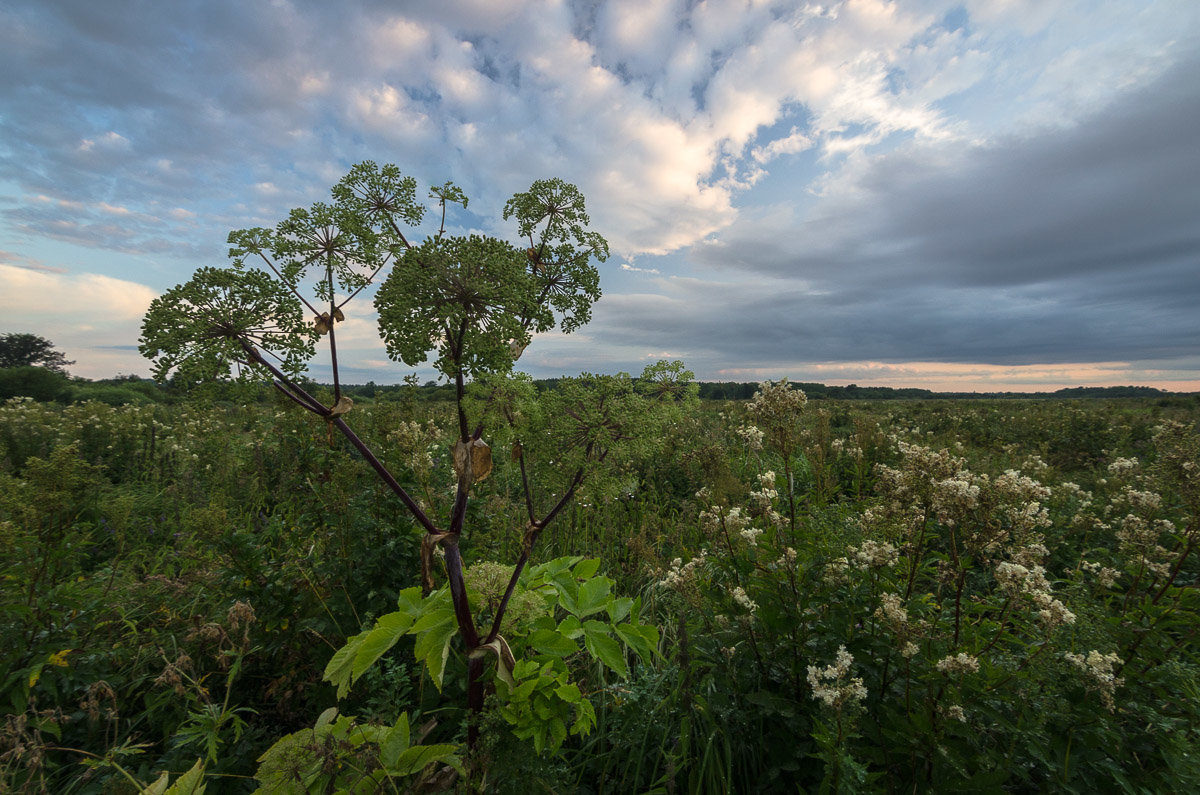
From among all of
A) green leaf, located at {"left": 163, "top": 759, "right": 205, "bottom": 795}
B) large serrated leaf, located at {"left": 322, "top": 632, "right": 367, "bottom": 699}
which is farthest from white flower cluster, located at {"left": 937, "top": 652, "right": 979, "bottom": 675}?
green leaf, located at {"left": 163, "top": 759, "right": 205, "bottom": 795}

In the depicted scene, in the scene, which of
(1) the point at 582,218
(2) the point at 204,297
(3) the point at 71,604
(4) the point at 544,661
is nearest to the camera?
(2) the point at 204,297

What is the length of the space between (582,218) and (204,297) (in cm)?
147

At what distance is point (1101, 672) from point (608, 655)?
6.92ft

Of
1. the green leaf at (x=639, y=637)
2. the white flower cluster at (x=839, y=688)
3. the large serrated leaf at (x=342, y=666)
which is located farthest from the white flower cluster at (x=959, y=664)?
the large serrated leaf at (x=342, y=666)

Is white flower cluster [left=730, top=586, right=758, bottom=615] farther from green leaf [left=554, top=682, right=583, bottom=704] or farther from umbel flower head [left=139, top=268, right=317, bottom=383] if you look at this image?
umbel flower head [left=139, top=268, right=317, bottom=383]

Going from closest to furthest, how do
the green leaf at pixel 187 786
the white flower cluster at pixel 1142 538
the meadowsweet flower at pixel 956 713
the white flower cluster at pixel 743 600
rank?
the green leaf at pixel 187 786 < the meadowsweet flower at pixel 956 713 < the white flower cluster at pixel 743 600 < the white flower cluster at pixel 1142 538

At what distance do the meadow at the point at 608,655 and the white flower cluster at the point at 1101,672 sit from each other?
0.5 inches

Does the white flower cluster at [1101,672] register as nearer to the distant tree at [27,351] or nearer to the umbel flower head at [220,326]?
the umbel flower head at [220,326]

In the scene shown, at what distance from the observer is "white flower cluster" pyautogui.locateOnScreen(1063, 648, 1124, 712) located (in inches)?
77.2

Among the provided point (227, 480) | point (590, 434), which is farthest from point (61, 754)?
point (227, 480)

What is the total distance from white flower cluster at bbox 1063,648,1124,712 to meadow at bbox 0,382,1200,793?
1 centimetres

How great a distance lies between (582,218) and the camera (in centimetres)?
211

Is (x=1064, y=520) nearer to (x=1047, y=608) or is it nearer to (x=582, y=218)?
(x=1047, y=608)

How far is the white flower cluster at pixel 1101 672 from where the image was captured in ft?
6.43
